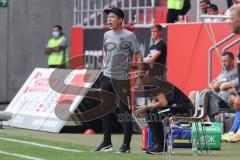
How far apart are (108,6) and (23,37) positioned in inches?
175

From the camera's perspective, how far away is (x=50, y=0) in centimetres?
2778

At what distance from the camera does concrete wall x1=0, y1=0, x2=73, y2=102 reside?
89.1 feet

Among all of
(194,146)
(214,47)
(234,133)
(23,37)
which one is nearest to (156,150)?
(194,146)

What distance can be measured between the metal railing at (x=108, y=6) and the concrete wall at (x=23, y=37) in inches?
106

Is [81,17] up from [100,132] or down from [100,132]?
up

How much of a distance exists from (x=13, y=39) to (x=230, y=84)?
457 inches

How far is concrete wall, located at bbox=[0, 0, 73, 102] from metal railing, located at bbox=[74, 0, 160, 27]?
8.79ft

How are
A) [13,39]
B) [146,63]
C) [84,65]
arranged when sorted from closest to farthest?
[146,63] < [84,65] < [13,39]

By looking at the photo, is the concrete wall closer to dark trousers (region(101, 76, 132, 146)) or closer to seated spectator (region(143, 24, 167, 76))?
seated spectator (region(143, 24, 167, 76))

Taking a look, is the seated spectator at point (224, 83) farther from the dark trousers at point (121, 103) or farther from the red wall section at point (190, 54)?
the dark trousers at point (121, 103)

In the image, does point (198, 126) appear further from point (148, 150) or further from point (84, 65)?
point (84, 65)

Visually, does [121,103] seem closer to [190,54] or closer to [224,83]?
[224,83]

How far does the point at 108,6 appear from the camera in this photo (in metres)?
23.8

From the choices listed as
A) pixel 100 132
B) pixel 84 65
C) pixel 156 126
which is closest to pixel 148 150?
pixel 156 126
